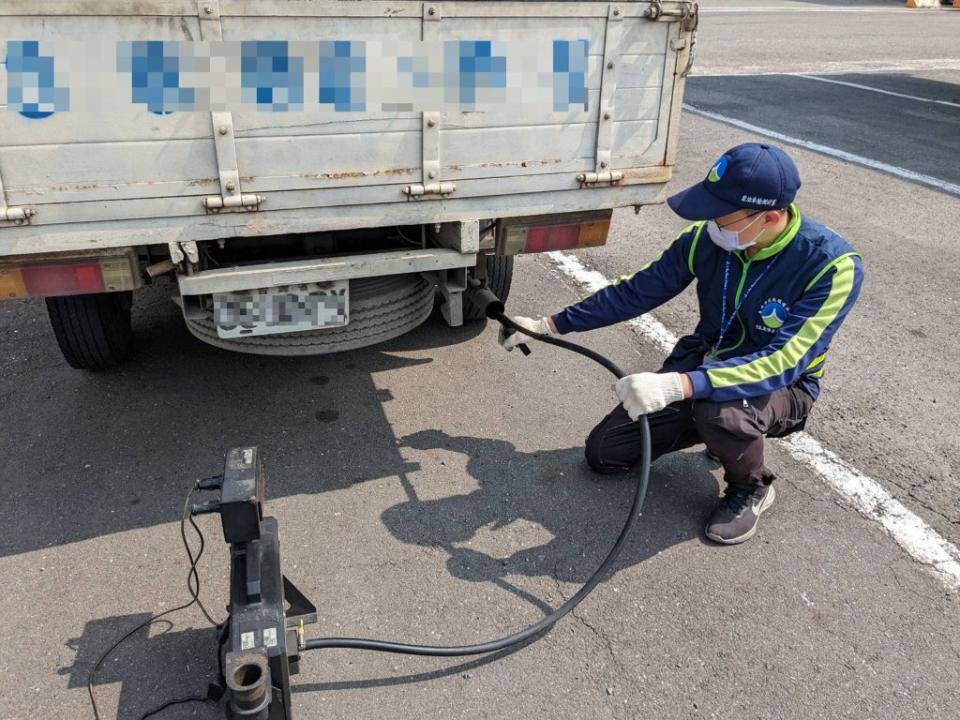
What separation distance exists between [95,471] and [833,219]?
5593 millimetres

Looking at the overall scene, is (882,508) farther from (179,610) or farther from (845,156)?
(845,156)

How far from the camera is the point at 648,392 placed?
2695mm

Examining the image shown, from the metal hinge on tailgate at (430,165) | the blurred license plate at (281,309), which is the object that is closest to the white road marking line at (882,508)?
the metal hinge on tailgate at (430,165)

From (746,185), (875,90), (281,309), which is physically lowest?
(281,309)

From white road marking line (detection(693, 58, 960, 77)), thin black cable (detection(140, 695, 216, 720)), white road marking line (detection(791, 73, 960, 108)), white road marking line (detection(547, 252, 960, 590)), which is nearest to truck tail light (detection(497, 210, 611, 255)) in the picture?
white road marking line (detection(547, 252, 960, 590))

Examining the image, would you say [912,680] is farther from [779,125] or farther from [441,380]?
[779,125]

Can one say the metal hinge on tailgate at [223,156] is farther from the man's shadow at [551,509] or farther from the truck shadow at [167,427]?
the man's shadow at [551,509]

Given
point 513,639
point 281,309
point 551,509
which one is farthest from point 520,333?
point 513,639

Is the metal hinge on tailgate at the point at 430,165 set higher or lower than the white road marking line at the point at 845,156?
higher

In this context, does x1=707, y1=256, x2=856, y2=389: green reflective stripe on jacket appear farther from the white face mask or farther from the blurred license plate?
the blurred license plate

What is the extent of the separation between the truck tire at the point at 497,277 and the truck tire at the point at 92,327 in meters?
1.71

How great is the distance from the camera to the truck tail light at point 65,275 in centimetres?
270

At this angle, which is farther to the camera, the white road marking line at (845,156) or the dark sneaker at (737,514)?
the white road marking line at (845,156)

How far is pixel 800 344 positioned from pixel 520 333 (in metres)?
1.09
